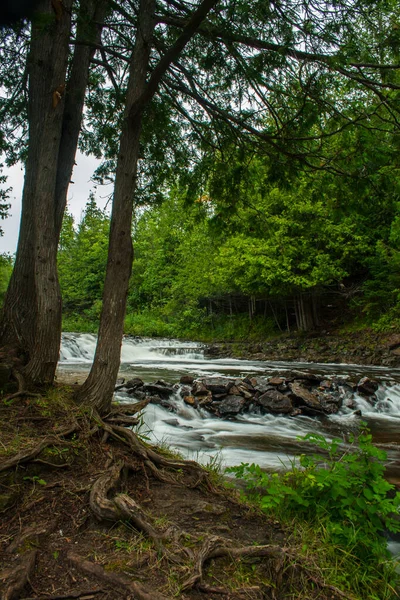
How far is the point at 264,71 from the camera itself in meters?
5.06

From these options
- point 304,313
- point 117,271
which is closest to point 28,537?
point 117,271

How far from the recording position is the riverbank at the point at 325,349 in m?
17.1

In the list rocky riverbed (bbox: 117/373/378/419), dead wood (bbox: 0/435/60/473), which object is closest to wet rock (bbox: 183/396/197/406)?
rocky riverbed (bbox: 117/373/378/419)

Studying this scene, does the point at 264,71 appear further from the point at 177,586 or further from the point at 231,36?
the point at 177,586

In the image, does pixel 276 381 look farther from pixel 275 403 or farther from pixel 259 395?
pixel 275 403

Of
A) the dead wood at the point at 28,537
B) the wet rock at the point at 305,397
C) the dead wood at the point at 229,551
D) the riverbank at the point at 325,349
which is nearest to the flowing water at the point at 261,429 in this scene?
the wet rock at the point at 305,397

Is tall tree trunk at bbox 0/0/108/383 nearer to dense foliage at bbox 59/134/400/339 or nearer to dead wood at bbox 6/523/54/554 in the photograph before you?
dense foliage at bbox 59/134/400/339

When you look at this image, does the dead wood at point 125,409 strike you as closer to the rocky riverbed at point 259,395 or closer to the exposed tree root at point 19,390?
the exposed tree root at point 19,390

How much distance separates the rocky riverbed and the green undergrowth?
5.41 metres

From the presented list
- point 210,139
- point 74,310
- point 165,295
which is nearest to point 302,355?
point 210,139

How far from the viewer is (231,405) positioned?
359 inches

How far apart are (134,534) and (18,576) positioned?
0.79 metres

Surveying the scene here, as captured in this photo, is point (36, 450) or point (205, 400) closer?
point (36, 450)

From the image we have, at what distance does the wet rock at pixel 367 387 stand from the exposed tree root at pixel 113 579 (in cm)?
987
